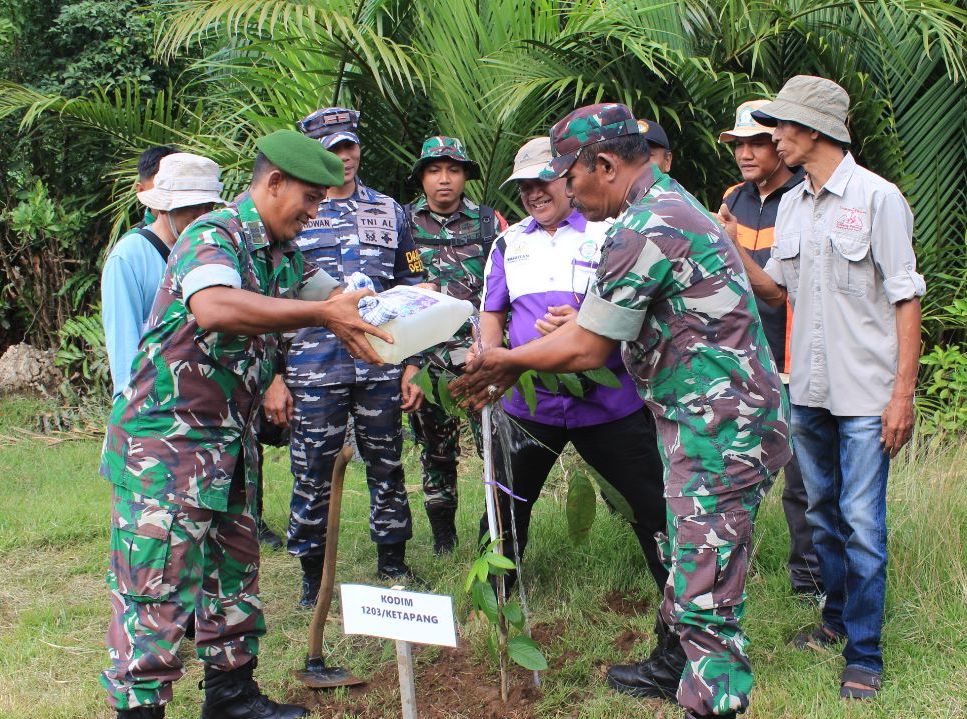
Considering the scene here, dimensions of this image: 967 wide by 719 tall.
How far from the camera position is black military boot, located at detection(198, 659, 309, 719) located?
3109 millimetres

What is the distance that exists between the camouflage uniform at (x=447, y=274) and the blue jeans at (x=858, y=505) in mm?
1851

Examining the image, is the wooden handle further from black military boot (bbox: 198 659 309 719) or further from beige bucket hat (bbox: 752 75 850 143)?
beige bucket hat (bbox: 752 75 850 143)

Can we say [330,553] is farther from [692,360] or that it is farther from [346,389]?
[692,360]

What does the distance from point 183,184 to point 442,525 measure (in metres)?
2.06

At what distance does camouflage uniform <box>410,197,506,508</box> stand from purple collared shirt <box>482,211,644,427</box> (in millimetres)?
1094

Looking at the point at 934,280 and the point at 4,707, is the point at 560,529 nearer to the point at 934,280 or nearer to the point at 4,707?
A: the point at 4,707

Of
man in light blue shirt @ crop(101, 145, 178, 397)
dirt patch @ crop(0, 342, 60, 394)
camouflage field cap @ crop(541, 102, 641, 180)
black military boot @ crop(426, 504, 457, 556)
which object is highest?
camouflage field cap @ crop(541, 102, 641, 180)

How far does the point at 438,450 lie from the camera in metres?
4.65

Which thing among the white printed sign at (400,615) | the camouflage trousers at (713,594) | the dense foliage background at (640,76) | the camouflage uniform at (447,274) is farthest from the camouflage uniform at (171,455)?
the dense foliage background at (640,76)

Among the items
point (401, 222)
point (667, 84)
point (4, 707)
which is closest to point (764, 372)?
point (401, 222)

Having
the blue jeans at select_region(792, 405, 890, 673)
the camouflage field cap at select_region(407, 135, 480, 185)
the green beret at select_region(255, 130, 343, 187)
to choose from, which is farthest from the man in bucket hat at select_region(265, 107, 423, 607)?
the blue jeans at select_region(792, 405, 890, 673)

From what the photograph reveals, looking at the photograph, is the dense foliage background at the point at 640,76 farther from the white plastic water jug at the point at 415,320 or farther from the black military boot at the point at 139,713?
the black military boot at the point at 139,713

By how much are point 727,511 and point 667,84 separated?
3.94 metres

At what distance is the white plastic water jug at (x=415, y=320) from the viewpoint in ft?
8.56
